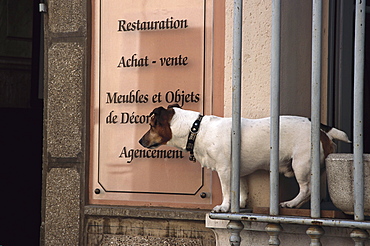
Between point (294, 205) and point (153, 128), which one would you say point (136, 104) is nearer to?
point (153, 128)

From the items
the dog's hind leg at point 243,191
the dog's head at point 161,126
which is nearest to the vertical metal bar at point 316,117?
the dog's hind leg at point 243,191

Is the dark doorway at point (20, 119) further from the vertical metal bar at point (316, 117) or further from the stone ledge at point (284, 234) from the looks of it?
the vertical metal bar at point (316, 117)

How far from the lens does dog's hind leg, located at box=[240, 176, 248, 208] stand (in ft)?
14.7

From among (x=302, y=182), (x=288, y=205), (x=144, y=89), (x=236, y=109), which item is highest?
(x=144, y=89)

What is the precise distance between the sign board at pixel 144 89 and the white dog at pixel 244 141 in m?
0.69

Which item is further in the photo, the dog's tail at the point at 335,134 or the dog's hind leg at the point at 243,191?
the dog's hind leg at the point at 243,191

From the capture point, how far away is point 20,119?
25.7 ft

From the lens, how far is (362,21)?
12.6 feet

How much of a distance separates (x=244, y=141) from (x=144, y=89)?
1282 millimetres

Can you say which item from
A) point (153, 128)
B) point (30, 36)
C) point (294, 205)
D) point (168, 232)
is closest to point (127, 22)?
point (153, 128)

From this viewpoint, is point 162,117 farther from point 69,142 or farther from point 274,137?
point 69,142

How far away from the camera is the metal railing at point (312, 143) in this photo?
3779 millimetres

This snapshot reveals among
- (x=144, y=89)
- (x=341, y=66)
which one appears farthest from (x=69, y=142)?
(x=341, y=66)

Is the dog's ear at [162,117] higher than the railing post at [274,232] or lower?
higher
